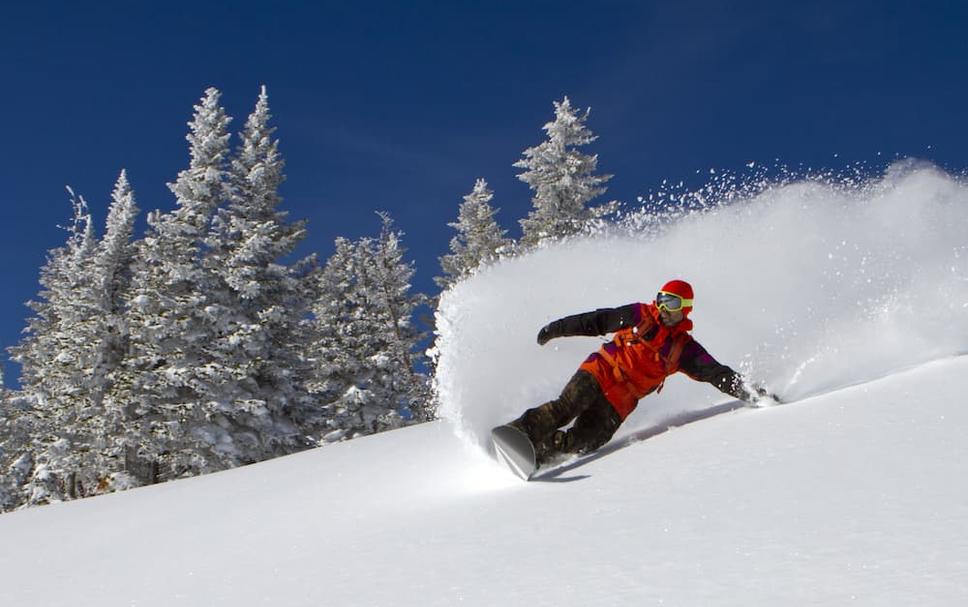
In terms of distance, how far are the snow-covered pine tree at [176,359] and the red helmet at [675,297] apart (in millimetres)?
15673

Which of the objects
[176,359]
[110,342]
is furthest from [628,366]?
[110,342]

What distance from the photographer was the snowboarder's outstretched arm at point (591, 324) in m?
5.65

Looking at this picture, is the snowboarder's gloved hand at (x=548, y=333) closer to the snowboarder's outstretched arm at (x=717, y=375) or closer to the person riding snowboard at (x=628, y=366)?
the person riding snowboard at (x=628, y=366)

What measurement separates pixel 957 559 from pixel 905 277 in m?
5.35

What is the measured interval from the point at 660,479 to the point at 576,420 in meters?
1.51

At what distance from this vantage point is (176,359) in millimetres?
19047

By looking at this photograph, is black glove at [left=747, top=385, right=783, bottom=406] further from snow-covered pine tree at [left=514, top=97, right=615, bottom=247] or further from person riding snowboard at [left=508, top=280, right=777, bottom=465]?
snow-covered pine tree at [left=514, top=97, right=615, bottom=247]

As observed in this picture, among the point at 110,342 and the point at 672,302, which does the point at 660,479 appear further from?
the point at 110,342

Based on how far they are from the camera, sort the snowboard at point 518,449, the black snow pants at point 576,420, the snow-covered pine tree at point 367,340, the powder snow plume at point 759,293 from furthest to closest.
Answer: the snow-covered pine tree at point 367,340 → the powder snow plume at point 759,293 → the black snow pants at point 576,420 → the snowboard at point 518,449

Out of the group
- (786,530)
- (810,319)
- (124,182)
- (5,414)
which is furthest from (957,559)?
(5,414)

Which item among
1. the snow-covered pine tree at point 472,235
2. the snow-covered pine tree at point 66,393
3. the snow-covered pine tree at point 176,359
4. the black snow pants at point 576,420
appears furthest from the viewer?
the snow-covered pine tree at point 472,235

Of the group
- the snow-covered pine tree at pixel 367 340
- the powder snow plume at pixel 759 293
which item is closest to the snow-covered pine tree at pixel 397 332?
the snow-covered pine tree at pixel 367 340

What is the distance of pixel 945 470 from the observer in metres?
3.07

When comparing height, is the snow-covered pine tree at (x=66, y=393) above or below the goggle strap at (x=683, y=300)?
above
